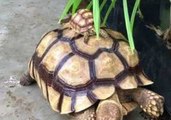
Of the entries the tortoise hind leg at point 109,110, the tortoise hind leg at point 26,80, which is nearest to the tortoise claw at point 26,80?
the tortoise hind leg at point 26,80

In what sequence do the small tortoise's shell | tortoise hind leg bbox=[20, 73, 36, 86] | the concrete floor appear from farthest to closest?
tortoise hind leg bbox=[20, 73, 36, 86] → the concrete floor → the small tortoise's shell

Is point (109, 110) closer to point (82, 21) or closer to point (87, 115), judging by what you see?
point (87, 115)

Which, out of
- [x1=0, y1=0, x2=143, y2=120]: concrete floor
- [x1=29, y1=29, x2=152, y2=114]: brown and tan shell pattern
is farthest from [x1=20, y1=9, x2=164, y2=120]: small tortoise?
[x1=0, y1=0, x2=143, y2=120]: concrete floor

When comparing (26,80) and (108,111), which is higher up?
(108,111)

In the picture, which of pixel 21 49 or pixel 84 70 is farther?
pixel 21 49

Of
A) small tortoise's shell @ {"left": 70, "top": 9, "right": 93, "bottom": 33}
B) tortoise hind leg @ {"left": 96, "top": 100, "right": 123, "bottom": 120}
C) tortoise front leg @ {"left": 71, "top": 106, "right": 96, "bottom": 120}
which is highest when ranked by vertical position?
small tortoise's shell @ {"left": 70, "top": 9, "right": 93, "bottom": 33}

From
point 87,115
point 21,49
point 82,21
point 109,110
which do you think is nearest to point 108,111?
point 109,110

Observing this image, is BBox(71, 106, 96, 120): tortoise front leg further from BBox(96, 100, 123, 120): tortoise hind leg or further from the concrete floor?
the concrete floor

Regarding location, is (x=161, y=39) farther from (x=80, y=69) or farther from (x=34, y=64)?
(x=34, y=64)
